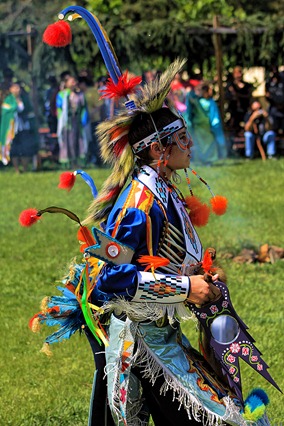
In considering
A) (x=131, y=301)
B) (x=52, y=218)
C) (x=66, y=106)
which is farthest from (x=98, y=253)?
(x=66, y=106)

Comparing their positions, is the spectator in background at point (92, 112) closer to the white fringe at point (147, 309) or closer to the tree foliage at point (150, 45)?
the tree foliage at point (150, 45)

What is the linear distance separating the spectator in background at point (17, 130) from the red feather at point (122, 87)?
14.3m

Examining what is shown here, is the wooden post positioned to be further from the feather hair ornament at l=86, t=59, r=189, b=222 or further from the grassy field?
the feather hair ornament at l=86, t=59, r=189, b=222

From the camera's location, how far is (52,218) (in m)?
11.9

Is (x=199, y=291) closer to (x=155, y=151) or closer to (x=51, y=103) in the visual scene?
(x=155, y=151)

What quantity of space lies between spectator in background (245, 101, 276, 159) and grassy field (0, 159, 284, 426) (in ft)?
11.6

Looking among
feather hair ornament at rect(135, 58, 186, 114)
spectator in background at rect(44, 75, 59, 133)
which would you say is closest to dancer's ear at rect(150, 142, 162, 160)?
feather hair ornament at rect(135, 58, 186, 114)

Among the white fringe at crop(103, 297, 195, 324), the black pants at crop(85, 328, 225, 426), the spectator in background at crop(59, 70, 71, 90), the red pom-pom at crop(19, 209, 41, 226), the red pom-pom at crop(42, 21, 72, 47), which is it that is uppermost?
the red pom-pom at crop(42, 21, 72, 47)

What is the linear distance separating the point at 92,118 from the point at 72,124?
0.56 metres

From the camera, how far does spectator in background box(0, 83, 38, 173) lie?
60.3 feet

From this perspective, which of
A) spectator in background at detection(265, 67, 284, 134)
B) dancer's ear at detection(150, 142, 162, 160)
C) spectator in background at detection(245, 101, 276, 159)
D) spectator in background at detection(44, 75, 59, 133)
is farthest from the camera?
spectator in background at detection(265, 67, 284, 134)

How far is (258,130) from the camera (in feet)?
63.4

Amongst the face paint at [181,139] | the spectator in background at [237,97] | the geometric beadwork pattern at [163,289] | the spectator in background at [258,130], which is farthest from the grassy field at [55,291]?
the spectator in background at [237,97]

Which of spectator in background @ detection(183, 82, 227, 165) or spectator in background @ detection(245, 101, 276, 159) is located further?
spectator in background @ detection(245, 101, 276, 159)
